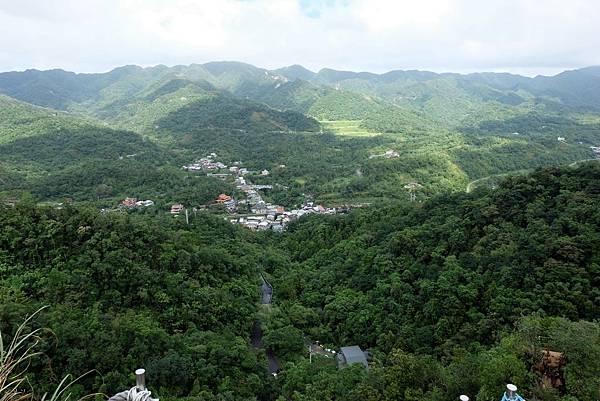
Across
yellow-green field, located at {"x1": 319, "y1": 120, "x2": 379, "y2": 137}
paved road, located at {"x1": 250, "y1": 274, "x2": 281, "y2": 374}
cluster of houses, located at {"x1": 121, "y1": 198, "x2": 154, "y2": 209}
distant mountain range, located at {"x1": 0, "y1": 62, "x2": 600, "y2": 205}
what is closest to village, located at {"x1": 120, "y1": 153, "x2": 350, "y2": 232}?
cluster of houses, located at {"x1": 121, "y1": 198, "x2": 154, "y2": 209}

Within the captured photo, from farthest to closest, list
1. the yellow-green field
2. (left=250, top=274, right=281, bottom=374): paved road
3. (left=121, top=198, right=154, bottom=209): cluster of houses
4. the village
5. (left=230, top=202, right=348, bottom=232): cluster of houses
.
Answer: the yellow-green field → (left=121, top=198, right=154, bottom=209): cluster of houses → the village → (left=230, top=202, right=348, bottom=232): cluster of houses → (left=250, top=274, right=281, bottom=374): paved road

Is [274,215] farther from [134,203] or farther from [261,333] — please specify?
[261,333]

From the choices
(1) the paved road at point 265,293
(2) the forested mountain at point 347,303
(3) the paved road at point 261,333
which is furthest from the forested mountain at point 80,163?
(2) the forested mountain at point 347,303

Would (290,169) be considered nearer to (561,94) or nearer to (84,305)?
(84,305)

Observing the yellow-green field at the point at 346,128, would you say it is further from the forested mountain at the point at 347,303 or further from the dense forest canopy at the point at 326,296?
the forested mountain at the point at 347,303

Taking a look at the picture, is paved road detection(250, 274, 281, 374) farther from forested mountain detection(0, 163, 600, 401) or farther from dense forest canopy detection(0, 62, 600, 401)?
forested mountain detection(0, 163, 600, 401)

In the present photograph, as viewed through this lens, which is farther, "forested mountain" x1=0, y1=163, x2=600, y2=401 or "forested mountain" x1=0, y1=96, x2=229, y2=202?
"forested mountain" x1=0, y1=96, x2=229, y2=202
